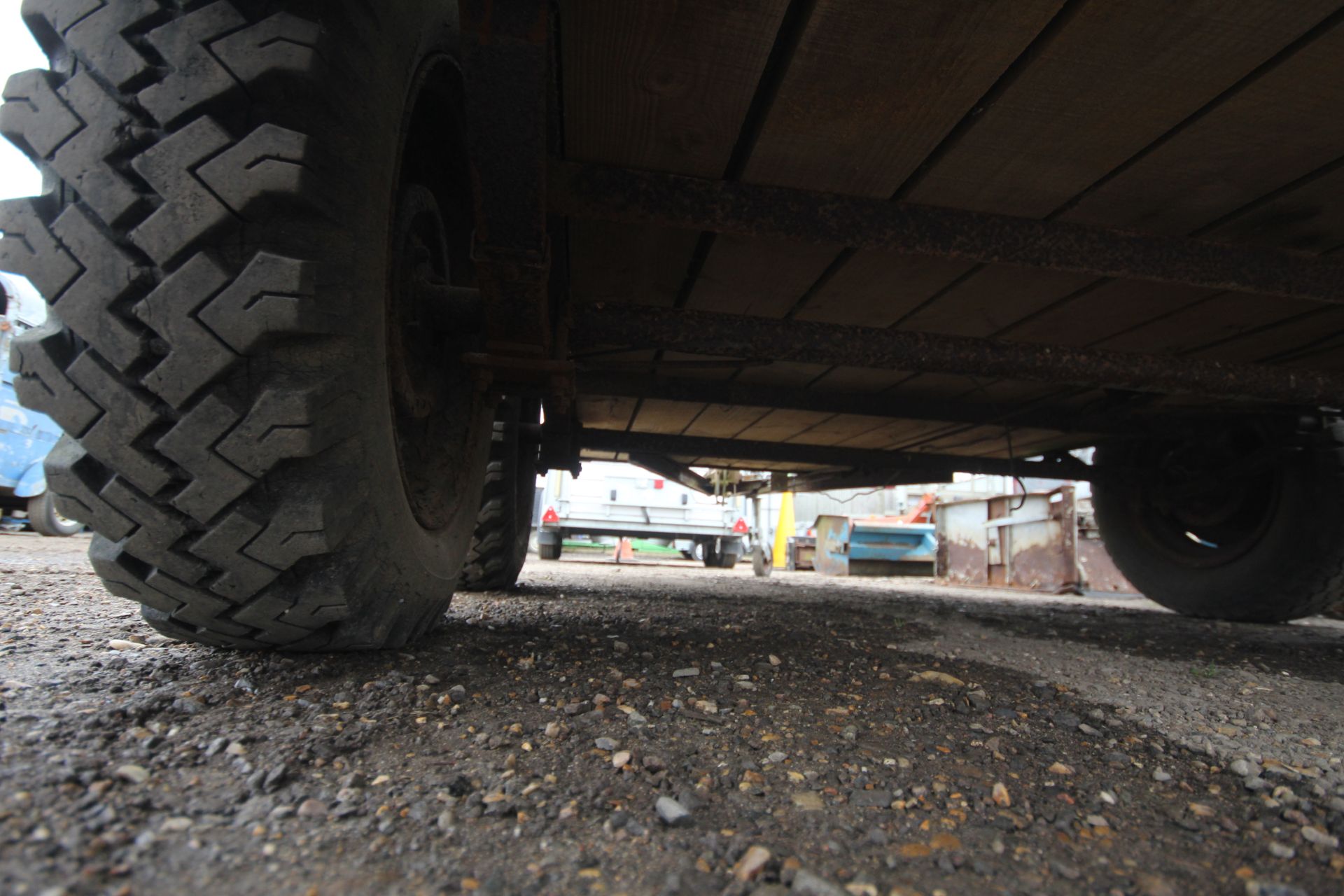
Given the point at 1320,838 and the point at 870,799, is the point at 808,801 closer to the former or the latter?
the point at 870,799

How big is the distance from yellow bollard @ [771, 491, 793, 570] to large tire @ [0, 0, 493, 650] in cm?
907

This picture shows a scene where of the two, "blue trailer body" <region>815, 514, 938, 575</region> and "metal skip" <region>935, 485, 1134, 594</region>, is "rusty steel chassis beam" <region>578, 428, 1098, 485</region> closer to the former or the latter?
"metal skip" <region>935, 485, 1134, 594</region>

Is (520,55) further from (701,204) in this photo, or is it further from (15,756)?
(15,756)

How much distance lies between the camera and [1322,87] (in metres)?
1.13

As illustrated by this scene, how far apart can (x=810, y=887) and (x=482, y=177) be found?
3.59ft

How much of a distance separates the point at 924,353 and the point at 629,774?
1.53 meters

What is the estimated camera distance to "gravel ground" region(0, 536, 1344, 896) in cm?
64

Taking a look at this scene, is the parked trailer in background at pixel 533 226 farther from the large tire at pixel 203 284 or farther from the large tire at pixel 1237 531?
the large tire at pixel 1237 531

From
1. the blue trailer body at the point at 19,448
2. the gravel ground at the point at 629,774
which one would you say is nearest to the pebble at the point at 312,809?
the gravel ground at the point at 629,774

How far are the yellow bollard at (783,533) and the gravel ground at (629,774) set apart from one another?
844 cm

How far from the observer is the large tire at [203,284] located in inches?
33.1

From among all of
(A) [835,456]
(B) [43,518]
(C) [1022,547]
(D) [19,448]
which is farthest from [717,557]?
(D) [19,448]

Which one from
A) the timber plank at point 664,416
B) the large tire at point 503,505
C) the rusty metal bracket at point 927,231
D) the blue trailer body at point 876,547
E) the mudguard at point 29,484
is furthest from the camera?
the blue trailer body at point 876,547

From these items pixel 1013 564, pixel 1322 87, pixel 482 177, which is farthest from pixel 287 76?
pixel 1013 564
